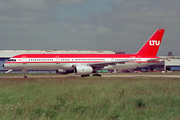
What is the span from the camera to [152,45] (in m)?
49.1

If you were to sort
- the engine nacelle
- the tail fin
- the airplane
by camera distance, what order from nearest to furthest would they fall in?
1. the engine nacelle
2. the airplane
3. the tail fin

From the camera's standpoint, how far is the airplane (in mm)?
42312

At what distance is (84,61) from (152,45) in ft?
47.3

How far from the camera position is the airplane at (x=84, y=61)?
4231 cm

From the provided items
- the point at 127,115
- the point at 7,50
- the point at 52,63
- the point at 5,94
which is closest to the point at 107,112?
the point at 127,115

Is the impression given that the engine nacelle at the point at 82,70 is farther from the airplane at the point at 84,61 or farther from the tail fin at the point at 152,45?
the tail fin at the point at 152,45

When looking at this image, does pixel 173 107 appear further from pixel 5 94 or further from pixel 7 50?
pixel 7 50

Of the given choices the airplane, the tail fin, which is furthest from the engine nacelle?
the tail fin

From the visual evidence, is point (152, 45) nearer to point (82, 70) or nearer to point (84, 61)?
point (84, 61)

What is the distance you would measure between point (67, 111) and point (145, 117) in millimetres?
3485

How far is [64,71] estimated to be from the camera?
147ft

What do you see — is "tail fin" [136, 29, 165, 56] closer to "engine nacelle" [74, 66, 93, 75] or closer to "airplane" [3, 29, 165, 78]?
"airplane" [3, 29, 165, 78]

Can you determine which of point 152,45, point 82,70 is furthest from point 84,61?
point 152,45

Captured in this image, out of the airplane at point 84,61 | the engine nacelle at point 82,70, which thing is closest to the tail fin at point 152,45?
the airplane at point 84,61
